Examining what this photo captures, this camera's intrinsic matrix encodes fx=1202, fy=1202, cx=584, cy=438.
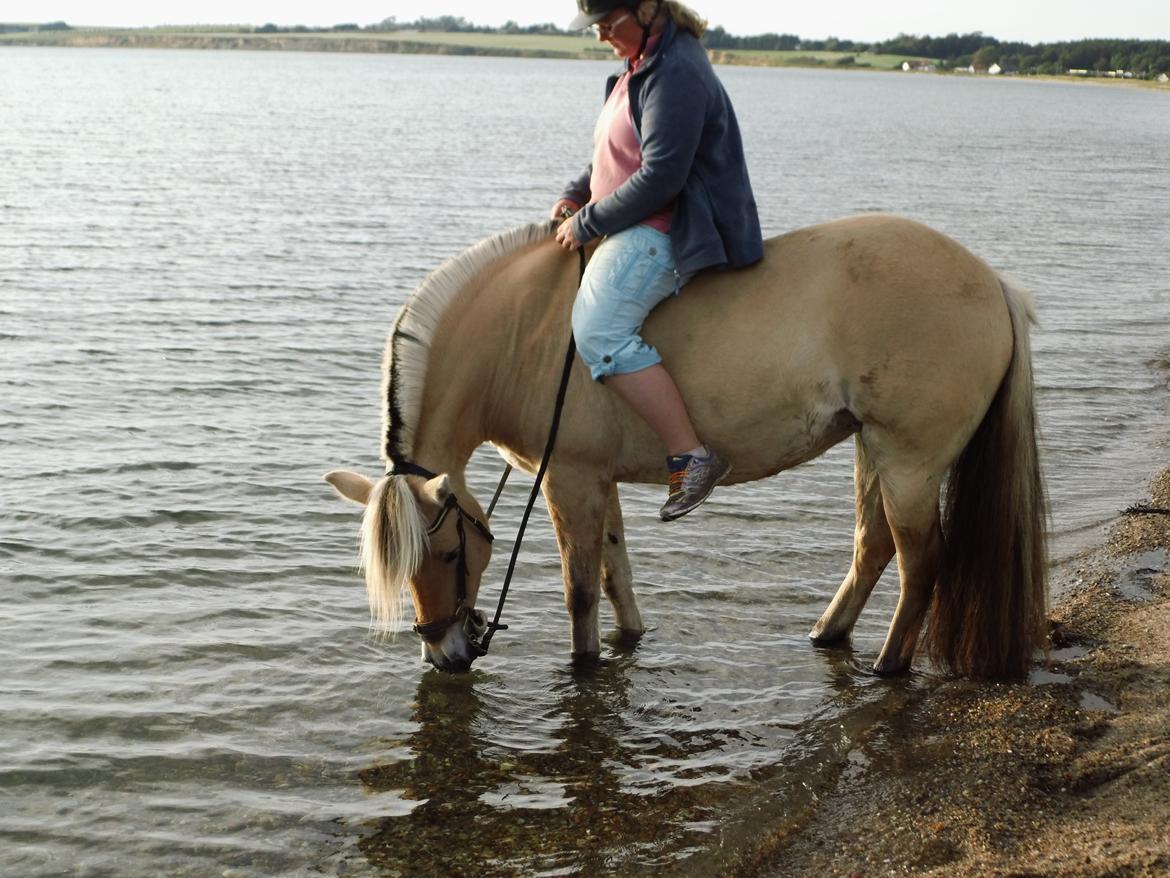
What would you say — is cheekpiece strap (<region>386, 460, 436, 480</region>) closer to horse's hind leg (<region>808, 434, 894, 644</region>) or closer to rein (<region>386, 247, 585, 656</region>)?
rein (<region>386, 247, 585, 656</region>)

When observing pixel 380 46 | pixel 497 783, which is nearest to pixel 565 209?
pixel 497 783

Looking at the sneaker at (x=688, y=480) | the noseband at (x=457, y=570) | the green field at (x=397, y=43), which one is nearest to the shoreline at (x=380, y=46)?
the green field at (x=397, y=43)

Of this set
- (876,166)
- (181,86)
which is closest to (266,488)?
(876,166)

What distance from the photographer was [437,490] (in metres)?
4.95

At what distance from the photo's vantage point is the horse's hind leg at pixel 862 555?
591cm

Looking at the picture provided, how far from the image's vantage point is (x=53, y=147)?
99.9 feet

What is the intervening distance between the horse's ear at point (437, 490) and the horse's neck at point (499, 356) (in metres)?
0.30

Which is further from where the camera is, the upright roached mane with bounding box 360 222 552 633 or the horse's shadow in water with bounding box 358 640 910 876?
the upright roached mane with bounding box 360 222 552 633

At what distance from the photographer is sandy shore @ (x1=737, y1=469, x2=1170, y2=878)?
12.5 feet

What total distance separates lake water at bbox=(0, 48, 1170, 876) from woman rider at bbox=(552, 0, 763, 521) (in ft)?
4.13

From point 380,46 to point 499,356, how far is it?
167 m

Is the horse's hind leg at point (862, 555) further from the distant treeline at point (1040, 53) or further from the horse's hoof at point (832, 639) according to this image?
the distant treeline at point (1040, 53)

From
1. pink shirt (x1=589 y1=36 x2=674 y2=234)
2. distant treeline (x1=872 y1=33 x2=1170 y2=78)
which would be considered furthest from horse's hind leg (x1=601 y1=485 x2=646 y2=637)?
distant treeline (x1=872 y1=33 x2=1170 y2=78)

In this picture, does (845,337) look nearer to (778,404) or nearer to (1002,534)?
(778,404)
